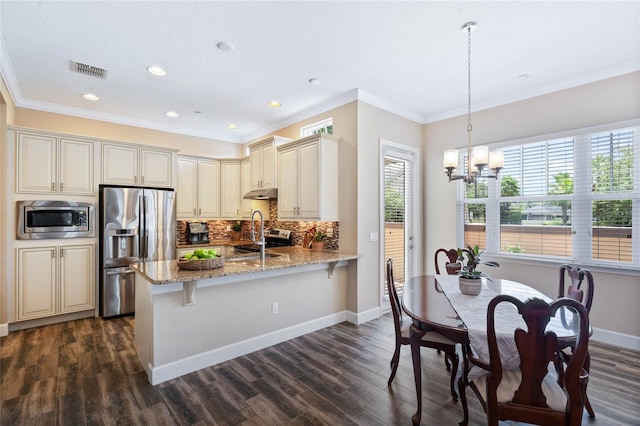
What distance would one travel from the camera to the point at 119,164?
4.51 meters

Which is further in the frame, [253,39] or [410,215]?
[410,215]

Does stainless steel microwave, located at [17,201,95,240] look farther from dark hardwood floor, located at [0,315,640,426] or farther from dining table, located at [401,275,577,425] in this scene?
dining table, located at [401,275,577,425]

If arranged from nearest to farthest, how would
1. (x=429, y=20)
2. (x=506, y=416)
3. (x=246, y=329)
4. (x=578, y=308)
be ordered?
(x=578, y=308), (x=506, y=416), (x=429, y=20), (x=246, y=329)

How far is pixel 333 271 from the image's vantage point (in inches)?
154

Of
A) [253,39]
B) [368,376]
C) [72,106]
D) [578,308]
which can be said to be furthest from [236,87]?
[578,308]

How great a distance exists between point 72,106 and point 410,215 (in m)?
5.24

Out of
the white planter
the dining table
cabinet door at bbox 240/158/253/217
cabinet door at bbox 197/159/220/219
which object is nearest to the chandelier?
the white planter

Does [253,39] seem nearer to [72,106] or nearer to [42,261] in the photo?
[72,106]

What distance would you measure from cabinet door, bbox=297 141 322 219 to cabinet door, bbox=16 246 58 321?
3291 millimetres

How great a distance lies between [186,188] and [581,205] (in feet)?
18.8

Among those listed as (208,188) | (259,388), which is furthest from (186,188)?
(259,388)

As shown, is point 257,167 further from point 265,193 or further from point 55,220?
point 55,220

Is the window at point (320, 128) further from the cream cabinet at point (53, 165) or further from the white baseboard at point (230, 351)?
the cream cabinet at point (53, 165)

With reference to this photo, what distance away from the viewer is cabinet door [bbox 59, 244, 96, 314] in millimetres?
4074
